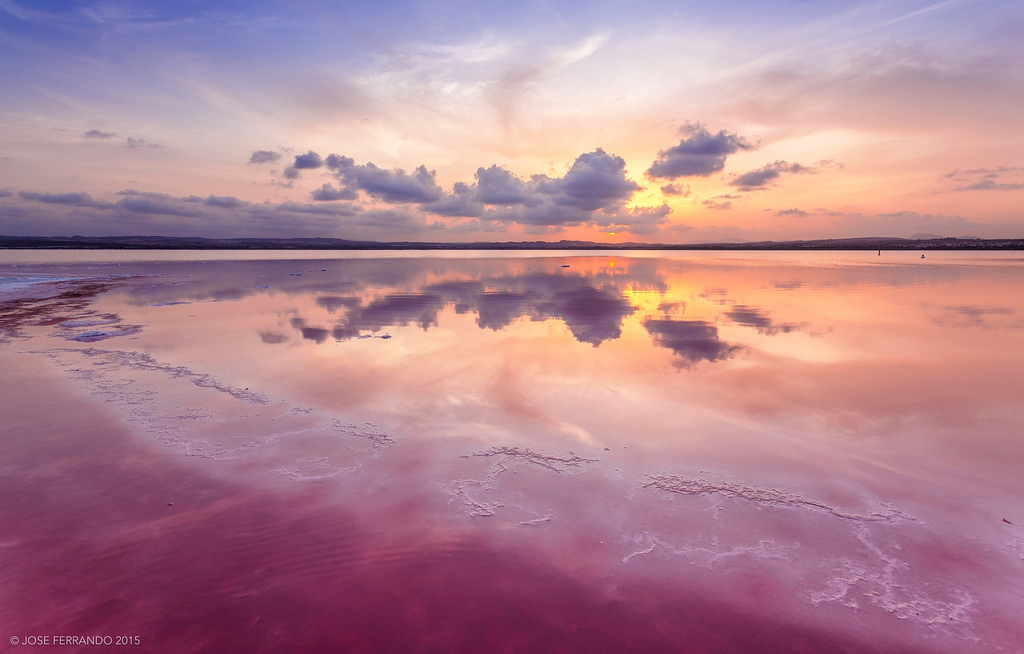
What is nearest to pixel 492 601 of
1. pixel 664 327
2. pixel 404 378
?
pixel 404 378

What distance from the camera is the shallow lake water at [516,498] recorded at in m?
3.54

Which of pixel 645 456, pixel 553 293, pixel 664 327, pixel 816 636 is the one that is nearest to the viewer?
pixel 816 636

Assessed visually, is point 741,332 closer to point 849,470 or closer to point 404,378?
point 849,470

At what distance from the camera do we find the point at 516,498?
5.18 m

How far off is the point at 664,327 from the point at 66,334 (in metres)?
18.3

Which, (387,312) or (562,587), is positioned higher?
(387,312)

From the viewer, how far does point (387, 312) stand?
17.8 m

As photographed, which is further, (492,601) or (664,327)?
(664,327)

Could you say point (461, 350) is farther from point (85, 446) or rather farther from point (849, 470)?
point (849, 470)

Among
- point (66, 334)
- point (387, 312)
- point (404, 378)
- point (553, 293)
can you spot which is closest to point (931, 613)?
point (404, 378)

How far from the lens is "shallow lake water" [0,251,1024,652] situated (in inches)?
139

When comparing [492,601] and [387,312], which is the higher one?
[387,312]

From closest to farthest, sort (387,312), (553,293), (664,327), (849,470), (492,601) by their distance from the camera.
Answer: (492,601)
(849,470)
(664,327)
(387,312)
(553,293)

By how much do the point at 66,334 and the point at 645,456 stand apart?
55.5 ft
